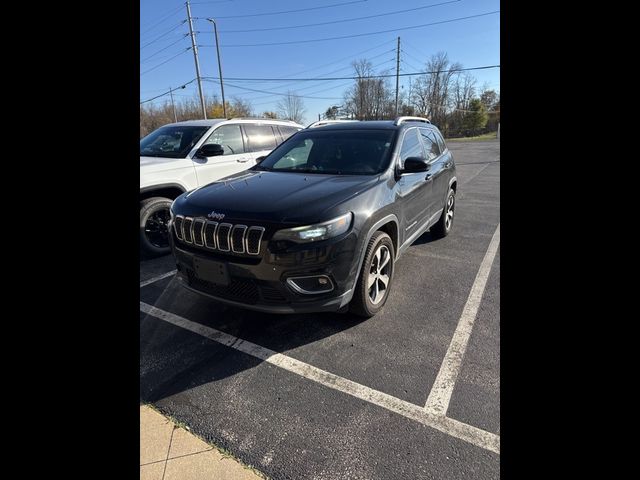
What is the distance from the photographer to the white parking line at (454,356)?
2324 mm

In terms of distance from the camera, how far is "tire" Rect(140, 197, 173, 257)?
4840 mm

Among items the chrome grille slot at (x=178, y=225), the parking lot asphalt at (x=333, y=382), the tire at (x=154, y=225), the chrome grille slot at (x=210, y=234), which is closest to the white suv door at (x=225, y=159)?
the tire at (x=154, y=225)

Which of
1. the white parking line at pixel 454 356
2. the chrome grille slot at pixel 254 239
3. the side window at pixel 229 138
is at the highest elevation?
the side window at pixel 229 138

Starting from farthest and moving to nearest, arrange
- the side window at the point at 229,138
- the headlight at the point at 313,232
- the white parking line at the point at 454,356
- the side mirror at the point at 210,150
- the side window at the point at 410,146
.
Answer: the side window at the point at 229,138 < the side mirror at the point at 210,150 < the side window at the point at 410,146 < the headlight at the point at 313,232 < the white parking line at the point at 454,356

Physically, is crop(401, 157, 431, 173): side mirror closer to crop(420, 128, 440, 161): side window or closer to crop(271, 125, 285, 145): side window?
crop(420, 128, 440, 161): side window

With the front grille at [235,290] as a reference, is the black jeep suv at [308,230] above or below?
above

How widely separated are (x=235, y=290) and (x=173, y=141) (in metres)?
3.87

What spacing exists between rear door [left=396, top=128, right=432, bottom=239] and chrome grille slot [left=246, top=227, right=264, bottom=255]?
1.49 meters

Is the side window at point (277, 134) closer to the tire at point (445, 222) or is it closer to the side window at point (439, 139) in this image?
the side window at point (439, 139)

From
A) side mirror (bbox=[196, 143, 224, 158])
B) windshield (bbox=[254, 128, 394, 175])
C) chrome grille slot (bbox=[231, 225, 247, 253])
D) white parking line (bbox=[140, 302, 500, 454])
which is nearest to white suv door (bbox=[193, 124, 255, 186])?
side mirror (bbox=[196, 143, 224, 158])

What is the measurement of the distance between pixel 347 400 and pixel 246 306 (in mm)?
988
